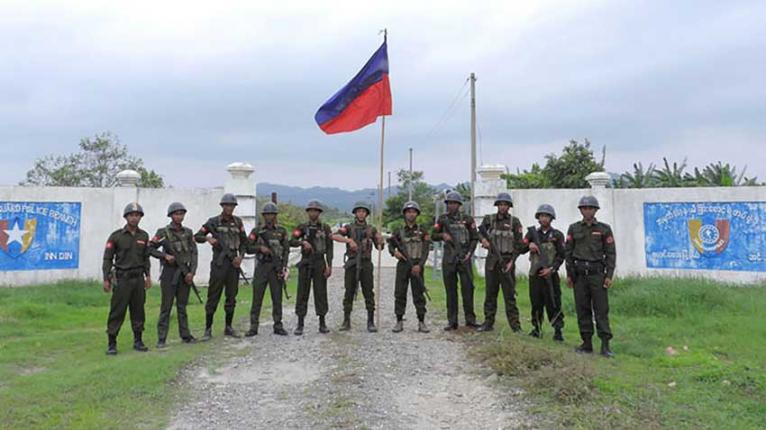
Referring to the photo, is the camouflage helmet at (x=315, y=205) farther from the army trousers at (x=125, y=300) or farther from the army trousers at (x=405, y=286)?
the army trousers at (x=125, y=300)

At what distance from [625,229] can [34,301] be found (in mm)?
11293

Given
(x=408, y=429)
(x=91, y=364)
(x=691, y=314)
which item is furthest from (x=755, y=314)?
(x=91, y=364)

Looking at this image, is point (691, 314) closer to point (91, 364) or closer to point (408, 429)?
point (408, 429)

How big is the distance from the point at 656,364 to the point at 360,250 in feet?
12.2

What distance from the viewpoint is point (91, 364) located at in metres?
6.10

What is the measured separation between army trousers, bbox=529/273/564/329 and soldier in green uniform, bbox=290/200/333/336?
268cm

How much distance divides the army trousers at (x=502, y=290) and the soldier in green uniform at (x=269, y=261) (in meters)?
2.73

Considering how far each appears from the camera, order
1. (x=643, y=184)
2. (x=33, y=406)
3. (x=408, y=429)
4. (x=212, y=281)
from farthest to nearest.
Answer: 1. (x=643, y=184)
2. (x=212, y=281)
3. (x=33, y=406)
4. (x=408, y=429)

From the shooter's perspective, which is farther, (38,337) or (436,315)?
(436,315)

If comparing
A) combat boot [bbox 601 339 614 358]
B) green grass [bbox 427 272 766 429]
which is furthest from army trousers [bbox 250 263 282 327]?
combat boot [bbox 601 339 614 358]

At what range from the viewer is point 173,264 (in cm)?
699

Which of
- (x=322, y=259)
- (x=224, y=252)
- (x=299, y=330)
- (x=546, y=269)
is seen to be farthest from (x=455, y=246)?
(x=224, y=252)

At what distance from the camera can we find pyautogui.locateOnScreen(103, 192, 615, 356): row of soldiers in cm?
671

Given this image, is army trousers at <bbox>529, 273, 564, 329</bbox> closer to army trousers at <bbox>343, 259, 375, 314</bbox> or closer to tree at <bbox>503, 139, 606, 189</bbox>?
army trousers at <bbox>343, 259, 375, 314</bbox>
